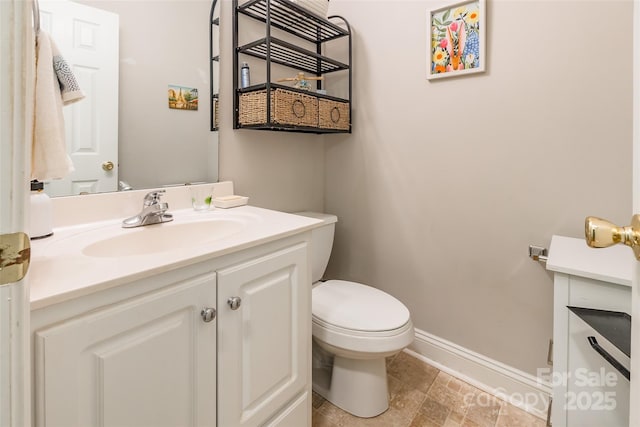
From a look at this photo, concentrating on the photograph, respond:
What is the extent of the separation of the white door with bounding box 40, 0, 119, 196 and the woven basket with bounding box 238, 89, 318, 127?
52 cm

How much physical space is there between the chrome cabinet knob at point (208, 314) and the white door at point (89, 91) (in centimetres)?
67

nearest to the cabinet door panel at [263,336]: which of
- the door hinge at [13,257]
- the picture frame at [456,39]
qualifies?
the door hinge at [13,257]

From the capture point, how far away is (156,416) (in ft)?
2.54

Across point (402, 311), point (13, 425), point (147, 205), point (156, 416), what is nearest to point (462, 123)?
point (402, 311)

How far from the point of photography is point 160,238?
113cm

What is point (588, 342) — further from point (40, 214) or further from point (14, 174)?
point (40, 214)

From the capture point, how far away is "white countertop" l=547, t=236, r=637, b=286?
0.92 metres

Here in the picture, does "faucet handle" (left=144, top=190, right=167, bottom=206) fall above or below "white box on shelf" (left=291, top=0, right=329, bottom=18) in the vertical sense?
below

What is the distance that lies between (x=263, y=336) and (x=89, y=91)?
3.28ft

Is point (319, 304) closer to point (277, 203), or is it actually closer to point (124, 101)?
point (277, 203)

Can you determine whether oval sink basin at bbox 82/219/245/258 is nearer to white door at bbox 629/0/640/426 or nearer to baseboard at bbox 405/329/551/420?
white door at bbox 629/0/640/426

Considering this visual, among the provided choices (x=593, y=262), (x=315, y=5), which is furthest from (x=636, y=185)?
(x=315, y=5)

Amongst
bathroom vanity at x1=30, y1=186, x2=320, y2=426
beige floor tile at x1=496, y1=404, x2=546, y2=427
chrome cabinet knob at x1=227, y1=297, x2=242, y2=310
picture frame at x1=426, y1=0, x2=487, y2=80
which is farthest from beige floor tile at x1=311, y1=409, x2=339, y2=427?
picture frame at x1=426, y1=0, x2=487, y2=80

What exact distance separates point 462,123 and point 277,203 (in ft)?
3.35
